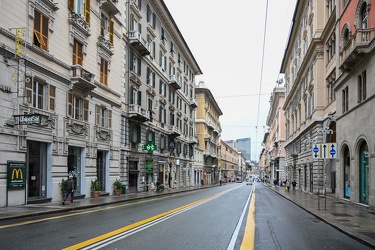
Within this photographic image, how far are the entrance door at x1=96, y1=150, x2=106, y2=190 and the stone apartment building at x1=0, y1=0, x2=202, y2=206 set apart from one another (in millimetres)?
78

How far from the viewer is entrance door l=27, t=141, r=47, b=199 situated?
21031 mm

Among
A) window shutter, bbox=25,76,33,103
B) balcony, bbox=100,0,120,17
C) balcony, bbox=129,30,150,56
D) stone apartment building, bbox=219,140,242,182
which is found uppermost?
balcony, bbox=100,0,120,17

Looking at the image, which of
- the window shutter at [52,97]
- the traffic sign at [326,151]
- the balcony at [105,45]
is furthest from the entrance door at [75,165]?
the traffic sign at [326,151]

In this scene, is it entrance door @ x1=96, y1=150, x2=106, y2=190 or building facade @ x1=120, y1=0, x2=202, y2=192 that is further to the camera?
building facade @ x1=120, y1=0, x2=202, y2=192

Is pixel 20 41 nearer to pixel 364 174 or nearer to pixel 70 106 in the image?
pixel 70 106

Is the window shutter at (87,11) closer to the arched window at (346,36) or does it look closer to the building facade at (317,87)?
the arched window at (346,36)

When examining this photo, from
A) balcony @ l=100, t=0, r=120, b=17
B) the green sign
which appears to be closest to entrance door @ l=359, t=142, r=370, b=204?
balcony @ l=100, t=0, r=120, b=17

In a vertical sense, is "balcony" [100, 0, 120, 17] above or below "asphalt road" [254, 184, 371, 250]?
above

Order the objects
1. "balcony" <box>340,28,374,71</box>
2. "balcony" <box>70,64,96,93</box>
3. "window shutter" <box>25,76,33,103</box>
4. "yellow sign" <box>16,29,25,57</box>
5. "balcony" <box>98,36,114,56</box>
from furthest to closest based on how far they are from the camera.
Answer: "balcony" <box>98,36,114,56</box>
"balcony" <box>70,64,96,93</box>
"window shutter" <box>25,76,33,103</box>
"balcony" <box>340,28,374,71</box>
"yellow sign" <box>16,29,25,57</box>

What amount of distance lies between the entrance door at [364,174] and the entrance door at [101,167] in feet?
59.2

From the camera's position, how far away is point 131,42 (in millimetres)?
35156

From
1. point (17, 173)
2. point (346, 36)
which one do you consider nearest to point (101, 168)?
point (17, 173)

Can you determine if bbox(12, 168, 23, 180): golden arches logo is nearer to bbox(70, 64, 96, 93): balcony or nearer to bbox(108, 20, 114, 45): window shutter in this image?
bbox(70, 64, 96, 93): balcony

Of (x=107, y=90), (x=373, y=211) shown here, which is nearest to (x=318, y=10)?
(x=107, y=90)
